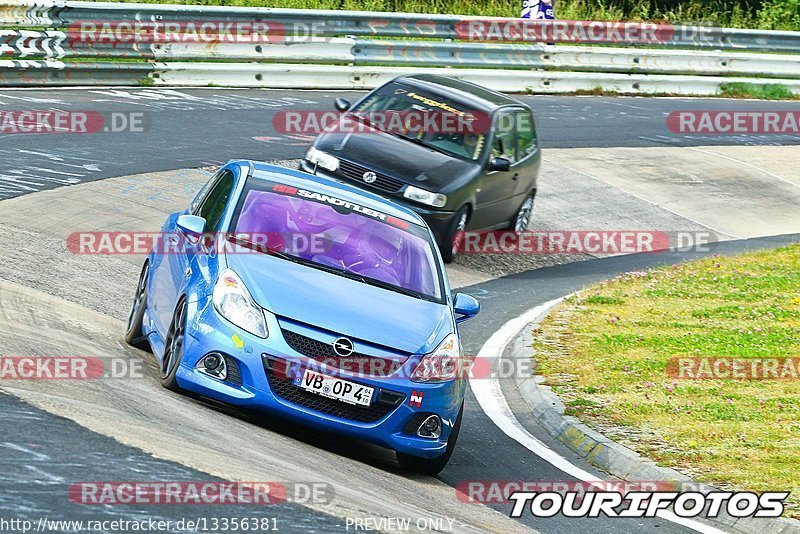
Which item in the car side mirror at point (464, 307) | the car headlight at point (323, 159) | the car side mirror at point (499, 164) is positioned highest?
the car side mirror at point (464, 307)

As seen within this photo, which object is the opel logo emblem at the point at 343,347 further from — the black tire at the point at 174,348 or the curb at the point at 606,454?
the curb at the point at 606,454

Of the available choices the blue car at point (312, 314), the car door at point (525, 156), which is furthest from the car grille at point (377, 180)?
the blue car at point (312, 314)

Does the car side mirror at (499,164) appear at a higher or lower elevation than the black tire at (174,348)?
lower

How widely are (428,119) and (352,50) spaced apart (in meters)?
8.24

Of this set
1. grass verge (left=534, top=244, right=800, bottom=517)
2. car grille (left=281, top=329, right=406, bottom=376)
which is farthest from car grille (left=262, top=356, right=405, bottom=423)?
grass verge (left=534, top=244, right=800, bottom=517)

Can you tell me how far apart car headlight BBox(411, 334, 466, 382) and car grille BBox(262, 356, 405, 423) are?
0.73 ft

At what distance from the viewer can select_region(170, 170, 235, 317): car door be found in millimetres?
8508

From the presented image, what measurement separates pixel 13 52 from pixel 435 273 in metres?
12.2

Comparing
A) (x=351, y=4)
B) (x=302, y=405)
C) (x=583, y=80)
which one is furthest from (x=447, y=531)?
(x=351, y=4)

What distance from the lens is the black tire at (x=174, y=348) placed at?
802 centimetres

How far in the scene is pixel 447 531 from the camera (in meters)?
6.52

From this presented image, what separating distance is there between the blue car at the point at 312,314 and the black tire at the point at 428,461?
1 centimetres

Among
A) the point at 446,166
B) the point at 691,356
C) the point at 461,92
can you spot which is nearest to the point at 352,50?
the point at 461,92

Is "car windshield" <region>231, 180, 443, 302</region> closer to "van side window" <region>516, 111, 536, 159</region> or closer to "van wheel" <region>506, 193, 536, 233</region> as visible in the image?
"van side window" <region>516, 111, 536, 159</region>
